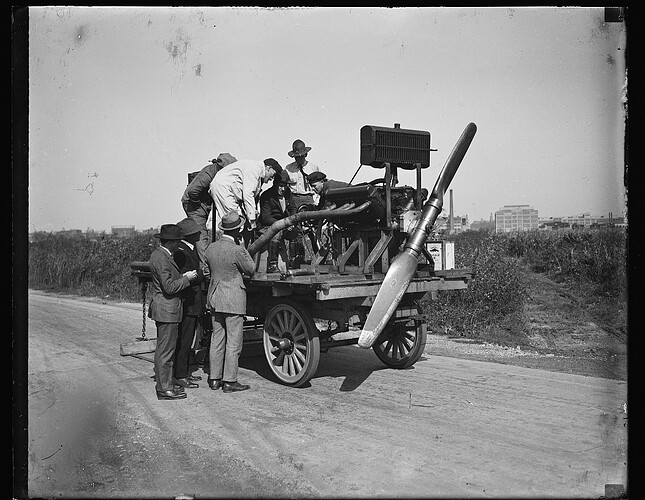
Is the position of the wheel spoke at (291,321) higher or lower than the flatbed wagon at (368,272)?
lower

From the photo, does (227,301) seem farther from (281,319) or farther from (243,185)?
(243,185)

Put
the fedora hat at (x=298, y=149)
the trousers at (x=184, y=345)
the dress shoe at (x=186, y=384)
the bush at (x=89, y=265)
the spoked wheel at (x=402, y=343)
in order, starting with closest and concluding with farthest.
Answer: the dress shoe at (x=186, y=384) < the trousers at (x=184, y=345) < the spoked wheel at (x=402, y=343) < the fedora hat at (x=298, y=149) < the bush at (x=89, y=265)

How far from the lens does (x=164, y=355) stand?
7.69 m

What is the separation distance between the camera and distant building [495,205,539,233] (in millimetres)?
26344

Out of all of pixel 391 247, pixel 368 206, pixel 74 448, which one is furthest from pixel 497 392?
pixel 74 448

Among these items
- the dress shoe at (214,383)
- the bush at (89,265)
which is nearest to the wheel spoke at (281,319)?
the dress shoe at (214,383)

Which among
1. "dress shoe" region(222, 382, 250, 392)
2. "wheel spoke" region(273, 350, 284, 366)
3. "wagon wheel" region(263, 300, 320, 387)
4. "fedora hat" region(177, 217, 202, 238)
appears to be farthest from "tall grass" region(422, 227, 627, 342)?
"fedora hat" region(177, 217, 202, 238)

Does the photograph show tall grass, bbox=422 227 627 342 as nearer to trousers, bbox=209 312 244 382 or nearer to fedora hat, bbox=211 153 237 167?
trousers, bbox=209 312 244 382

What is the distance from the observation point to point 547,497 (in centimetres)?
472

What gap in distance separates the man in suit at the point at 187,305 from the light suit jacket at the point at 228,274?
1.18ft

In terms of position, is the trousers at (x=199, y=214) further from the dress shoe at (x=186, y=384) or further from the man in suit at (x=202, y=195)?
the dress shoe at (x=186, y=384)

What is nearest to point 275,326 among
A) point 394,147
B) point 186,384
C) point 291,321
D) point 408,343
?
point 291,321

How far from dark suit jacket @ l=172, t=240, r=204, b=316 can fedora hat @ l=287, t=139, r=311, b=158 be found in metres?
2.47

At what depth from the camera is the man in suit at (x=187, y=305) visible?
8406 mm
